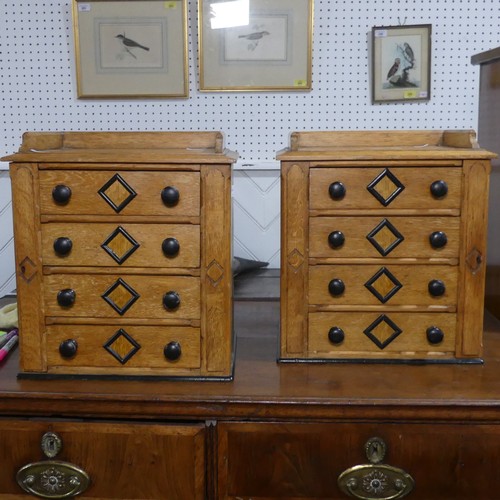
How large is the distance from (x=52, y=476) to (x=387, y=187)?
825 mm

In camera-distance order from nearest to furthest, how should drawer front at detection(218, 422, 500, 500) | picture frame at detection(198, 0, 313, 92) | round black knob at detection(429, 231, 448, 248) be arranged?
drawer front at detection(218, 422, 500, 500) < round black knob at detection(429, 231, 448, 248) < picture frame at detection(198, 0, 313, 92)

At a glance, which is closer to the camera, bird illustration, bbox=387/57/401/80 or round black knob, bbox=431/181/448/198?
round black knob, bbox=431/181/448/198

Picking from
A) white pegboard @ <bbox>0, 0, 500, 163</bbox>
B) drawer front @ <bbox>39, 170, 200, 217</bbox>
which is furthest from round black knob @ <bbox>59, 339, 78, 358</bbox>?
white pegboard @ <bbox>0, 0, 500, 163</bbox>

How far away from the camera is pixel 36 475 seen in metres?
1.32

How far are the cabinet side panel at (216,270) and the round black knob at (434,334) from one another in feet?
1.31

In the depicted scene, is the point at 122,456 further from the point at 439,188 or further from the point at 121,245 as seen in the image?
the point at 439,188

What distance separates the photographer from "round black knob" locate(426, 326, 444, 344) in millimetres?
1435

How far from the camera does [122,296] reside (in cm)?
137

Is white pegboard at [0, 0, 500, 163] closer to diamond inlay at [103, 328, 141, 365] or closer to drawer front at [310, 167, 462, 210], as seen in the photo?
drawer front at [310, 167, 462, 210]

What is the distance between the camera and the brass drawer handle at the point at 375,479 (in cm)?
129

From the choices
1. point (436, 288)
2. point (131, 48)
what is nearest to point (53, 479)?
point (436, 288)

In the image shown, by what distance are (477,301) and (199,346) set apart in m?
0.55

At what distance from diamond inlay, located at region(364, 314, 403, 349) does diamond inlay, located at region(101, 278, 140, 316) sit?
468mm

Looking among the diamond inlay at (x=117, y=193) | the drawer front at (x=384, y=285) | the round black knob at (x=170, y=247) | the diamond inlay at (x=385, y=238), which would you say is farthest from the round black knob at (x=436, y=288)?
the diamond inlay at (x=117, y=193)
